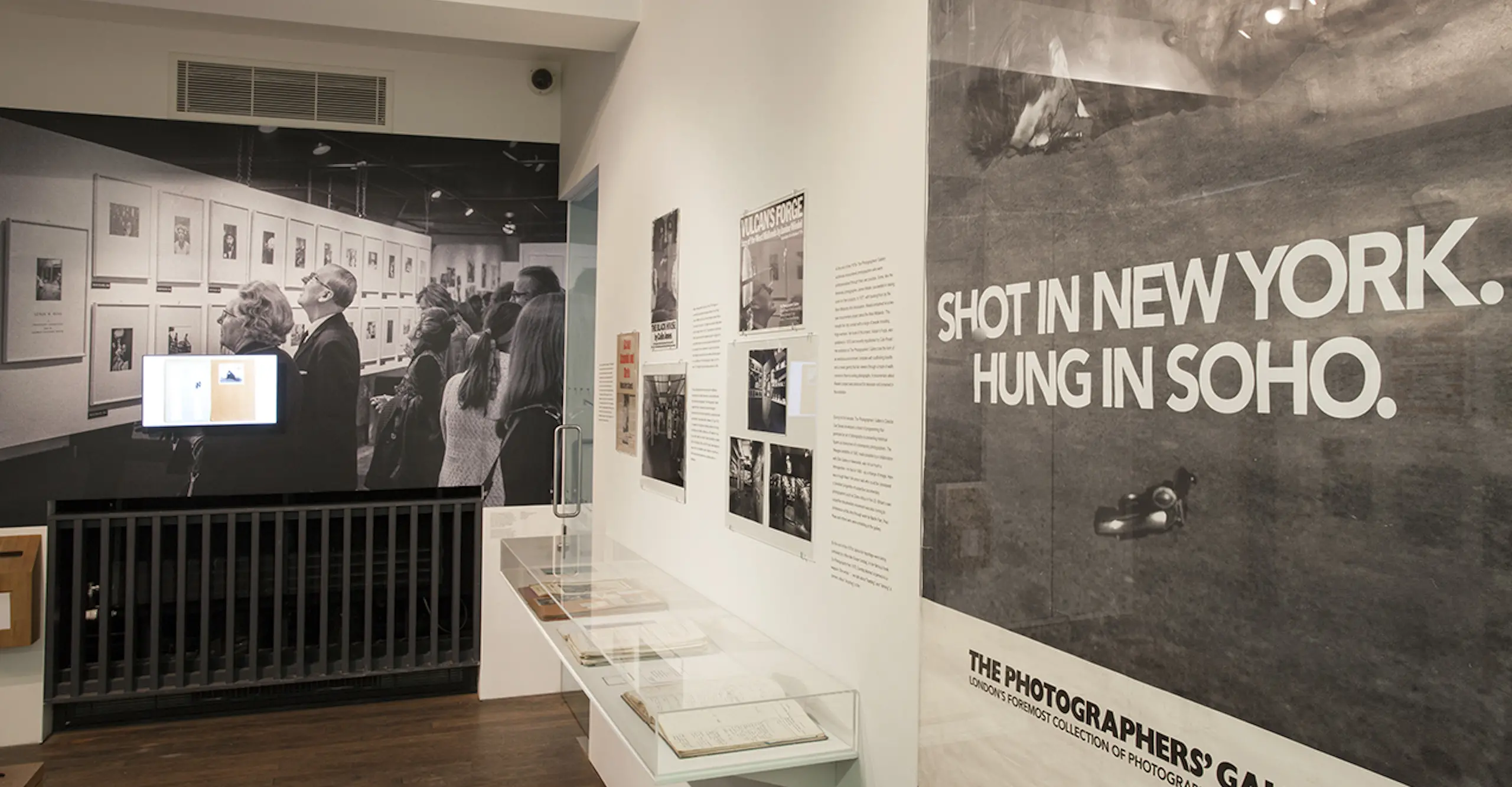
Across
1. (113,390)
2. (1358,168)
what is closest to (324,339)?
(113,390)

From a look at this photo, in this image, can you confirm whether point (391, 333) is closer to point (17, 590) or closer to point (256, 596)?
point (256, 596)

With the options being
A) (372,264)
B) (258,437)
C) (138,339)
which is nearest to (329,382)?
(258,437)

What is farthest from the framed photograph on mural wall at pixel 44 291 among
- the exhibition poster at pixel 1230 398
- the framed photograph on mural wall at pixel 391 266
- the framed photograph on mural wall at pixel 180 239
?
the exhibition poster at pixel 1230 398

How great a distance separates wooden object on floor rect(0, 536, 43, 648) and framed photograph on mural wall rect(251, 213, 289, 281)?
5.58 ft

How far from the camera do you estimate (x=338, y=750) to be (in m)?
4.59

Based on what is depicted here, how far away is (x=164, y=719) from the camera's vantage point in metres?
4.96

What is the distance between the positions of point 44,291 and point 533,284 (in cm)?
240

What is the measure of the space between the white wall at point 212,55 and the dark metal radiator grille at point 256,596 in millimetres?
2124

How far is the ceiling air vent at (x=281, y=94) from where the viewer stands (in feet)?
16.6

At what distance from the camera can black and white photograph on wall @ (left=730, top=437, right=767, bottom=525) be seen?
97.9 inches

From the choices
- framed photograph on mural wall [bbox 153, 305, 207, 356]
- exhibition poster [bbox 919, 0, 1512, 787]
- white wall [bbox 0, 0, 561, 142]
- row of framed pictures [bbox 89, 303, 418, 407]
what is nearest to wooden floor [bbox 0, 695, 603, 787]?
row of framed pictures [bbox 89, 303, 418, 407]

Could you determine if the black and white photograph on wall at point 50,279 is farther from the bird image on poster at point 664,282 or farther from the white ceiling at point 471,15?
the bird image on poster at point 664,282

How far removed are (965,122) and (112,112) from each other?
4993 millimetres

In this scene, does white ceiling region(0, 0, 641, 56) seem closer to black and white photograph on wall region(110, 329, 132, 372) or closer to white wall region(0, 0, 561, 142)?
white wall region(0, 0, 561, 142)
